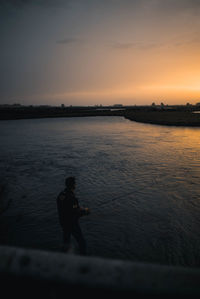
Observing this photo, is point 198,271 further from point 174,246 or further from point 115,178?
point 115,178

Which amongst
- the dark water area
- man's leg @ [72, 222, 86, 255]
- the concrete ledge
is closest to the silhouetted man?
man's leg @ [72, 222, 86, 255]

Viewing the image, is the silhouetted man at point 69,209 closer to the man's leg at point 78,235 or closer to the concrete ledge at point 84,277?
the man's leg at point 78,235

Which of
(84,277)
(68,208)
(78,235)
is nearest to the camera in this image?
(84,277)

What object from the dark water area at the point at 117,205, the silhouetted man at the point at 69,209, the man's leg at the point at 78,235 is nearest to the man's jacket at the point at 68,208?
the silhouetted man at the point at 69,209

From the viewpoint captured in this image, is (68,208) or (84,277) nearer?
(84,277)

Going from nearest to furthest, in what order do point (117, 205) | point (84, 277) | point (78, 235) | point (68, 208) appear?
point (84, 277)
point (68, 208)
point (78, 235)
point (117, 205)

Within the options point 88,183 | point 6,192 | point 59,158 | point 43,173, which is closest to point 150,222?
point 88,183

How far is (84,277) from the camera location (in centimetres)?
111

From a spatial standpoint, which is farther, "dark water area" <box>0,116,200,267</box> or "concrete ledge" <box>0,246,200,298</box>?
"dark water area" <box>0,116,200,267</box>

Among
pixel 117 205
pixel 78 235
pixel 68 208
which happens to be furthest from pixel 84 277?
pixel 117 205

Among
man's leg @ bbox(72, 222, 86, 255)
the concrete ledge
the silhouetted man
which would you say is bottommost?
man's leg @ bbox(72, 222, 86, 255)

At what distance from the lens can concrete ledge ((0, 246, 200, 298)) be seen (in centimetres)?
108

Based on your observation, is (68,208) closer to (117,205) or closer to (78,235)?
(78,235)

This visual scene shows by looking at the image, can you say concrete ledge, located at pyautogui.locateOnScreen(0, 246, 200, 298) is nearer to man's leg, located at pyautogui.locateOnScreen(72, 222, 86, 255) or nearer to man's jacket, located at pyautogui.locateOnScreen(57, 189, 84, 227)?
man's jacket, located at pyautogui.locateOnScreen(57, 189, 84, 227)
